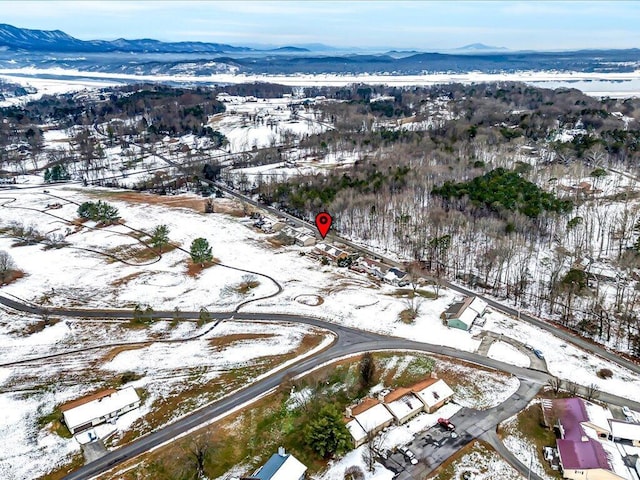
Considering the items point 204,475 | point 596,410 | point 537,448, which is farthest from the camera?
point 596,410

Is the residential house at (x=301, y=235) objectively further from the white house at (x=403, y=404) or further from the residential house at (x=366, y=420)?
the residential house at (x=366, y=420)

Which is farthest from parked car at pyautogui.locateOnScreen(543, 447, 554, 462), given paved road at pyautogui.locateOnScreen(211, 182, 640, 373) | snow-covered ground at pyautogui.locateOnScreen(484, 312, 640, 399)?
paved road at pyautogui.locateOnScreen(211, 182, 640, 373)

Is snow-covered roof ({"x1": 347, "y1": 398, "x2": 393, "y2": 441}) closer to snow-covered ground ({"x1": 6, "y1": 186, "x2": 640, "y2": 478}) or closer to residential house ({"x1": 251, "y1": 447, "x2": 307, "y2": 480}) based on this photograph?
residential house ({"x1": 251, "y1": 447, "x2": 307, "y2": 480})

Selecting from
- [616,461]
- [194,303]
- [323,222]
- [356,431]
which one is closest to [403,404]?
[356,431]

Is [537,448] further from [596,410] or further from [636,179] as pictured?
[636,179]

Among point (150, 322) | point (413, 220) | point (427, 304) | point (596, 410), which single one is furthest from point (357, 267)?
point (596, 410)

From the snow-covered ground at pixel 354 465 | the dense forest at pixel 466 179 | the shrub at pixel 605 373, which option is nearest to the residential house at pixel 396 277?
the dense forest at pixel 466 179

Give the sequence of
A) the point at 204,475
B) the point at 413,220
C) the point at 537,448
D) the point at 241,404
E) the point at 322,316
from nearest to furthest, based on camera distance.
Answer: the point at 204,475 < the point at 537,448 < the point at 241,404 < the point at 322,316 < the point at 413,220
